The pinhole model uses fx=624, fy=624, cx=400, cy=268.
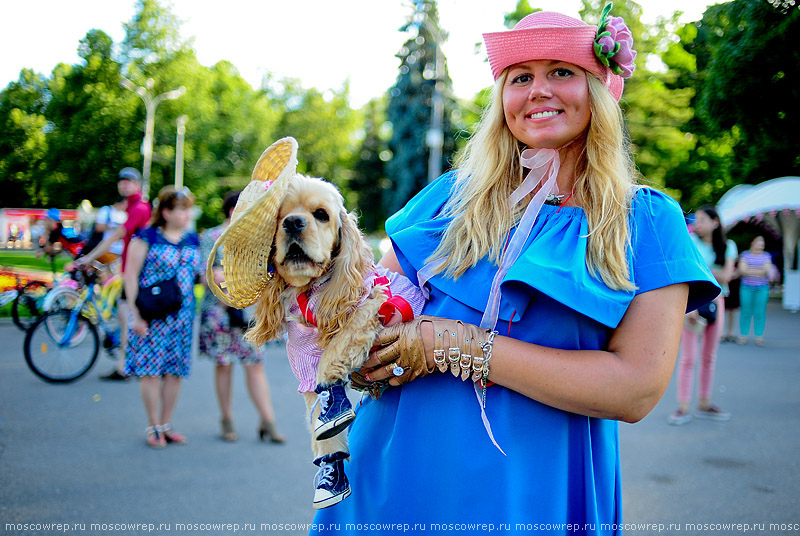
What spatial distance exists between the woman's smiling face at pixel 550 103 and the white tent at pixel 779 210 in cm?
1748

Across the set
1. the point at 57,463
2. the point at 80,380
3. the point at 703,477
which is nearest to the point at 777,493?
the point at 703,477

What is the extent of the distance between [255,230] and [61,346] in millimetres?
6862

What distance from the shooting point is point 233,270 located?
1742 millimetres

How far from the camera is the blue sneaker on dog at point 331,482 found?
5.40ft

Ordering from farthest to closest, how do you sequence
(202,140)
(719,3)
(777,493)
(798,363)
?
1. (202,140)
2. (798,363)
3. (719,3)
4. (777,493)

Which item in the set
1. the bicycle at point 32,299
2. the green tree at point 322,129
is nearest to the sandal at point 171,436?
the bicycle at point 32,299

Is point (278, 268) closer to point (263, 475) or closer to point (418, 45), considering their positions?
point (263, 475)

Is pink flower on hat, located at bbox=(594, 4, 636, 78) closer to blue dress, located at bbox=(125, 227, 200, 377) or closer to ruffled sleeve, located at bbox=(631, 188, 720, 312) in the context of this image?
ruffled sleeve, located at bbox=(631, 188, 720, 312)

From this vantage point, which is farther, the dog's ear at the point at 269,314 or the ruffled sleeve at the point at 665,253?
the dog's ear at the point at 269,314

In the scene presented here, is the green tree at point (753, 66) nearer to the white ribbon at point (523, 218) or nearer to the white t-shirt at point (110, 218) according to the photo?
the white ribbon at point (523, 218)

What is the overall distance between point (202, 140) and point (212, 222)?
3353 millimetres

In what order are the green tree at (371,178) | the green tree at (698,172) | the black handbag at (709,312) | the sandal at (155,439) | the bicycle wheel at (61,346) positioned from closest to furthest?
the sandal at (155,439)
the black handbag at (709,312)
the bicycle wheel at (61,346)
the green tree at (698,172)
the green tree at (371,178)

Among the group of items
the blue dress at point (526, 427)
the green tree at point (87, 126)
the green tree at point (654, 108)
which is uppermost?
the green tree at point (654, 108)

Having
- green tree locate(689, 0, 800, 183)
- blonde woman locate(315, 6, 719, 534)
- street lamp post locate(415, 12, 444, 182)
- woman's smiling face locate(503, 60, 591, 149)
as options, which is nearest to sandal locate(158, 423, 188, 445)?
blonde woman locate(315, 6, 719, 534)
